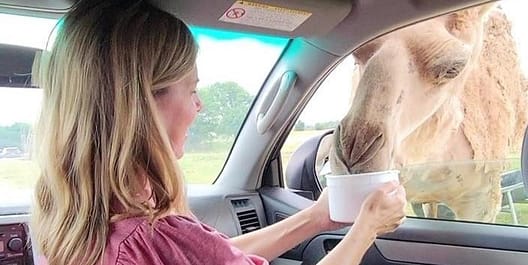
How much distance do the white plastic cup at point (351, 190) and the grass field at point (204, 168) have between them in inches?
17.6

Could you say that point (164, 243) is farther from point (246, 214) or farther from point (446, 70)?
point (246, 214)

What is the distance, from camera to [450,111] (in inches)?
90.0

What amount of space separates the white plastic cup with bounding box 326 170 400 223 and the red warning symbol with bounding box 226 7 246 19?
1.95ft

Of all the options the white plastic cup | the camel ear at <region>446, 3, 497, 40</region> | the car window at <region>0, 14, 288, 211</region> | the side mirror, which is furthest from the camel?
the white plastic cup

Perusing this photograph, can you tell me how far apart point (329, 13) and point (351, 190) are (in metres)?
0.73

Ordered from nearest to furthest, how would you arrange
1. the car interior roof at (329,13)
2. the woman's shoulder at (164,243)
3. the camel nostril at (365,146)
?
the woman's shoulder at (164,243) → the car interior roof at (329,13) → the camel nostril at (365,146)

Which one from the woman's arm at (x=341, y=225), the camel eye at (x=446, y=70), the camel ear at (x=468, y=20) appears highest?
the camel ear at (x=468, y=20)

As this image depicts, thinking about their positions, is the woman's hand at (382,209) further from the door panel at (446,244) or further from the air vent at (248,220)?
the air vent at (248,220)

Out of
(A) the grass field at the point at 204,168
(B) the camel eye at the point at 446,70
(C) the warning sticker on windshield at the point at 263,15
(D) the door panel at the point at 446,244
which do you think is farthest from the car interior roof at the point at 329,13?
(D) the door panel at the point at 446,244

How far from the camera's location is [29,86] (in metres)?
1.65

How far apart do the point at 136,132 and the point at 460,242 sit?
4.54ft

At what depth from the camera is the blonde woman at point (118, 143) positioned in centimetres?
111

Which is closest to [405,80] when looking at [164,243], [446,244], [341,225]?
[446,244]

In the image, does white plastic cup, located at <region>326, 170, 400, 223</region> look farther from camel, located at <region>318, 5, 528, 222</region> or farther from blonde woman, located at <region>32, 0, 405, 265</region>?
camel, located at <region>318, 5, 528, 222</region>
